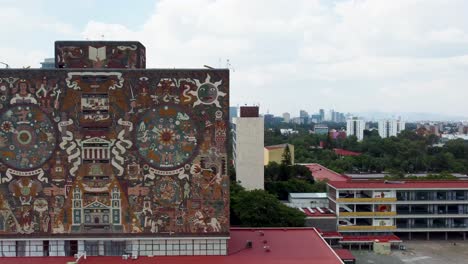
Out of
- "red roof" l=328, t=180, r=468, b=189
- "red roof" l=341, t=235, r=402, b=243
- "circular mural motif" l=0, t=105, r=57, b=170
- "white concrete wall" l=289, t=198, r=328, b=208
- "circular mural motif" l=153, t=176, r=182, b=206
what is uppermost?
"circular mural motif" l=0, t=105, r=57, b=170

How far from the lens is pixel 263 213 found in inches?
1275

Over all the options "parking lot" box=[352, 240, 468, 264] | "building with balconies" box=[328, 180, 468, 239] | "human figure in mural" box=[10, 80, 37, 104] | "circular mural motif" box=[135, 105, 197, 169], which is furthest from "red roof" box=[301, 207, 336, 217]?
"human figure in mural" box=[10, 80, 37, 104]

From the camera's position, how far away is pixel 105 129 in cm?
2177

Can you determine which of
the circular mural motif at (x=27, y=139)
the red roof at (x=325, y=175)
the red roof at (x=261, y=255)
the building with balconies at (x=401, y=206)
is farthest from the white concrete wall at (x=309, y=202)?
the circular mural motif at (x=27, y=139)

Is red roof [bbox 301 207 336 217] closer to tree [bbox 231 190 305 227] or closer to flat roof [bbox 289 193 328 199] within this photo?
flat roof [bbox 289 193 328 199]

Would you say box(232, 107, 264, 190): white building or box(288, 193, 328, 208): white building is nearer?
box(288, 193, 328, 208): white building

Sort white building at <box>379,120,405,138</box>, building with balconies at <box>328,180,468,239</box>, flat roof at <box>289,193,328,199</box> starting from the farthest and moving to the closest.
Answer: white building at <box>379,120,405,138</box> → flat roof at <box>289,193,328,199</box> → building with balconies at <box>328,180,468,239</box>

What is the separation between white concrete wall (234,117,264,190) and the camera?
44.1m

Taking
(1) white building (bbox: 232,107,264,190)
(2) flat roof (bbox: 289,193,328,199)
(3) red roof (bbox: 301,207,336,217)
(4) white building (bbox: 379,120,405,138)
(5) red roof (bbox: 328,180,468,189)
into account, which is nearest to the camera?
(5) red roof (bbox: 328,180,468,189)

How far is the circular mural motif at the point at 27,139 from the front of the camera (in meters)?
21.6

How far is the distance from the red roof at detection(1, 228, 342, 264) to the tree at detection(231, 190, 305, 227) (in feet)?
19.7

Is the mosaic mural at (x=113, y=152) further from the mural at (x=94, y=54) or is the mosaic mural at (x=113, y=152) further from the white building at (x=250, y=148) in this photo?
the white building at (x=250, y=148)

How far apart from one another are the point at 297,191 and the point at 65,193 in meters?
26.2

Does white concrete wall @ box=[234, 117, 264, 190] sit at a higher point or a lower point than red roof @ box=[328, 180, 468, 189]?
higher
